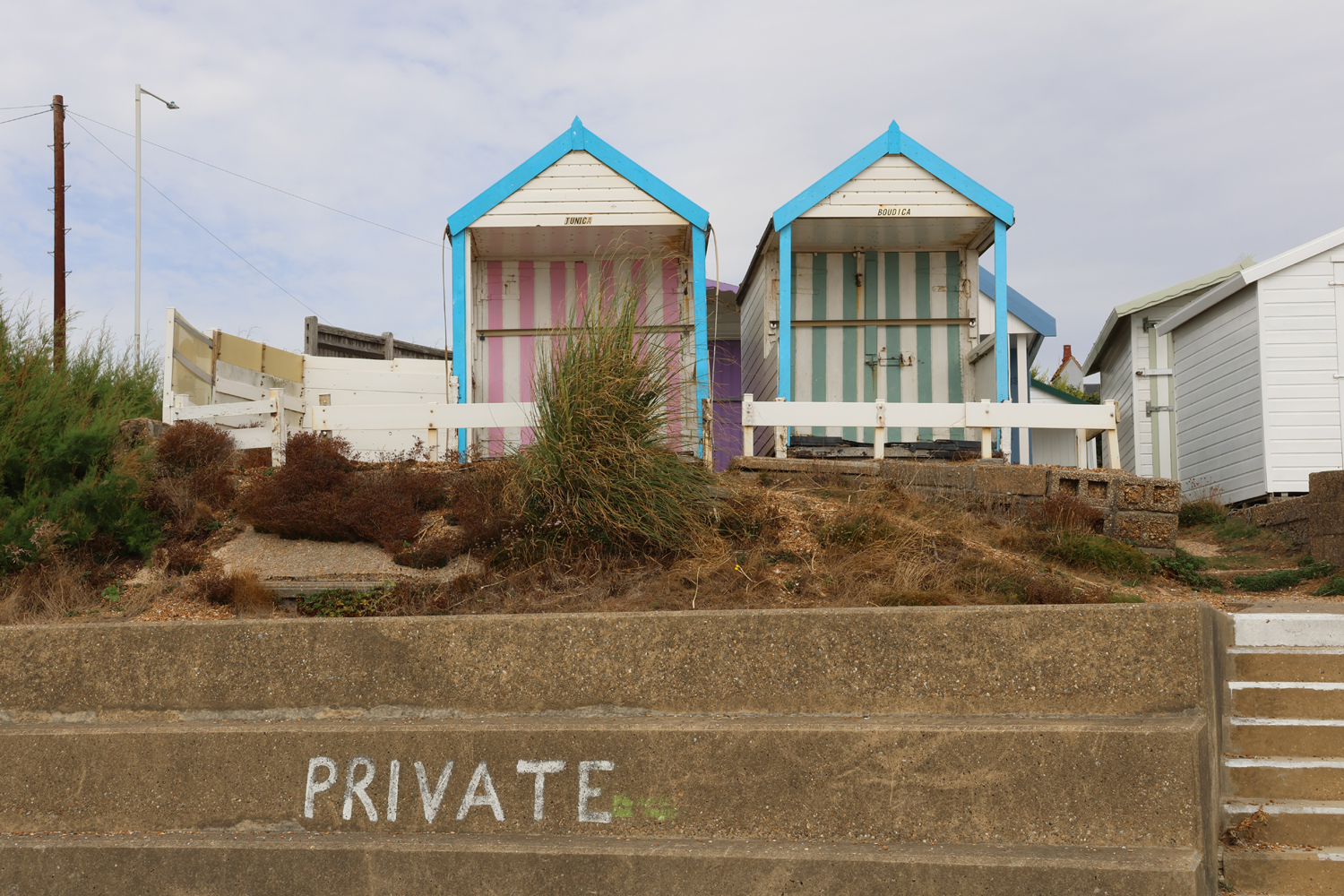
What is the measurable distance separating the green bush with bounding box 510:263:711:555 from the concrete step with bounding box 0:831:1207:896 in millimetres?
2109

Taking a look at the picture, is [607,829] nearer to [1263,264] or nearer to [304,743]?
[304,743]

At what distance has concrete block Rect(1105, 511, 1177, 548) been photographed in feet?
25.0

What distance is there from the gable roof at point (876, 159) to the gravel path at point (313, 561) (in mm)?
5477

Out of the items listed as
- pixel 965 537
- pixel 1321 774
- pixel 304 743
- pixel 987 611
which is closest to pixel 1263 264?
pixel 965 537

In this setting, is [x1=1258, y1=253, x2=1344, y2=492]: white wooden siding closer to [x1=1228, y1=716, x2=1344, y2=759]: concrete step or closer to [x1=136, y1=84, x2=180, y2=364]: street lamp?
[x1=1228, y1=716, x2=1344, y2=759]: concrete step

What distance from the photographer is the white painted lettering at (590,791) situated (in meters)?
3.96

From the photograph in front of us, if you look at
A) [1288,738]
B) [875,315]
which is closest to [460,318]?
[875,315]

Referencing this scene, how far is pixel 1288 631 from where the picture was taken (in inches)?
197

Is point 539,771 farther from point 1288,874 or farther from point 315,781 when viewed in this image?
point 1288,874

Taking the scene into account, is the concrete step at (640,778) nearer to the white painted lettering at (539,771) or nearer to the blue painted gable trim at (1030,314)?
the white painted lettering at (539,771)

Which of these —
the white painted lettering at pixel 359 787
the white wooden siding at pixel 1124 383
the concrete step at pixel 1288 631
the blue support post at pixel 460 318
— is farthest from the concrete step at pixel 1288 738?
the white wooden siding at pixel 1124 383

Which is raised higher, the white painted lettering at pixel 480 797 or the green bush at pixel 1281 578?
the green bush at pixel 1281 578

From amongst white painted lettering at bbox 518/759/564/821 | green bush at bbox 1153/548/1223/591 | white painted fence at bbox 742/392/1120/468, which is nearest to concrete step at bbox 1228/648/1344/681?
green bush at bbox 1153/548/1223/591

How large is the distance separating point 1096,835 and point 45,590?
5855 millimetres
